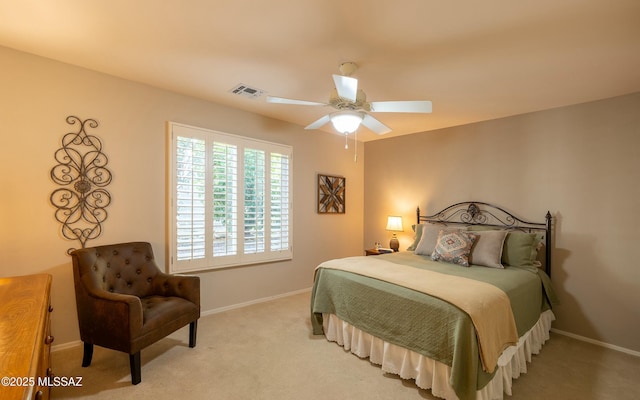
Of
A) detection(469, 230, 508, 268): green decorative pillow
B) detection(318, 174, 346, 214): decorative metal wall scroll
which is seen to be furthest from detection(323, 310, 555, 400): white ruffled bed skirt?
detection(318, 174, 346, 214): decorative metal wall scroll

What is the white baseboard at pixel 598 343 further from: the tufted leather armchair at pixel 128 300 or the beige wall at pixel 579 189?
the tufted leather armchair at pixel 128 300

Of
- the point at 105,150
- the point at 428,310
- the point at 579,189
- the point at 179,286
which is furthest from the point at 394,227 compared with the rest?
the point at 105,150

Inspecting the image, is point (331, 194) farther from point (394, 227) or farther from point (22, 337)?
point (22, 337)

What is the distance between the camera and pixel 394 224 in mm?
4641

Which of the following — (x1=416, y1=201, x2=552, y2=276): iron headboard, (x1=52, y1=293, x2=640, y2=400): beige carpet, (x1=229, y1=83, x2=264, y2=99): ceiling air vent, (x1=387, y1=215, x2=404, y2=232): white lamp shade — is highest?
(x1=229, y1=83, x2=264, y2=99): ceiling air vent

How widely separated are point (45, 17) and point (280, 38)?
1.58 metres

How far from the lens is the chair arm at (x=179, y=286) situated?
8.82 ft

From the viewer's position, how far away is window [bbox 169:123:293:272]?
3.25 m

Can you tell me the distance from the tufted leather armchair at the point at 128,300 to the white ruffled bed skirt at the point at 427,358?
142cm

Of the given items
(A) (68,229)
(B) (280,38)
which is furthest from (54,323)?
(B) (280,38)

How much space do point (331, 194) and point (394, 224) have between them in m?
1.14

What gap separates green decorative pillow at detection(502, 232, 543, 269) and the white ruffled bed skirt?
0.54 meters

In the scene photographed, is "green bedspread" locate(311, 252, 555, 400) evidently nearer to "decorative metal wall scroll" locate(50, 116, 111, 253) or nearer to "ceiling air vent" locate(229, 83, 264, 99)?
"ceiling air vent" locate(229, 83, 264, 99)

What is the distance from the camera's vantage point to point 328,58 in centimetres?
238
